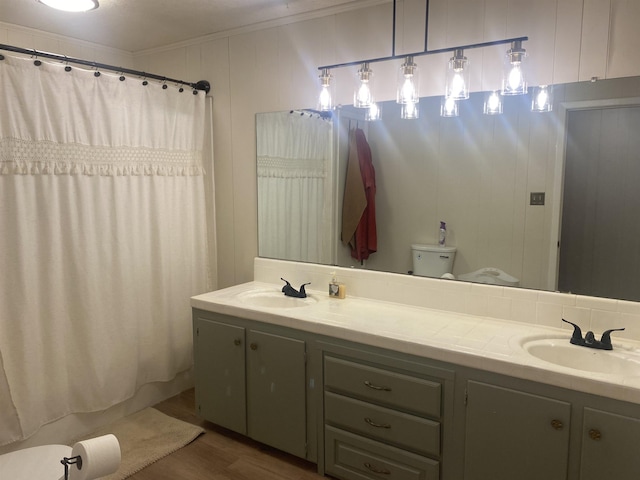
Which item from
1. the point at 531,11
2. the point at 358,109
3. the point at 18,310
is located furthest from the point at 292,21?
the point at 18,310

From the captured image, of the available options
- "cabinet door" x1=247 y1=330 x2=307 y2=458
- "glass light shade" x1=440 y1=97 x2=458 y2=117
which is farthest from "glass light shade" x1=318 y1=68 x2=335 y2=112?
"cabinet door" x1=247 y1=330 x2=307 y2=458

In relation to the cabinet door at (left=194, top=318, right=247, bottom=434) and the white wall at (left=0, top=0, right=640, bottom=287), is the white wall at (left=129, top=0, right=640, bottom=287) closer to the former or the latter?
the white wall at (left=0, top=0, right=640, bottom=287)

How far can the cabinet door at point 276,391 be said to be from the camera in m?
2.35

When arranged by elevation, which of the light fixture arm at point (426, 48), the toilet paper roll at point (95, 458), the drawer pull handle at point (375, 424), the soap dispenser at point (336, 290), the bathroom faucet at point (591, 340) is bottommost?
the drawer pull handle at point (375, 424)

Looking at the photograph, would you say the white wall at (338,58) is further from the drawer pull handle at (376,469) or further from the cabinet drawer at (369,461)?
the drawer pull handle at (376,469)

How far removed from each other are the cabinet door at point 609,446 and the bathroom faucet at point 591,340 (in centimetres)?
38

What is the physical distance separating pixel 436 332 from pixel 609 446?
28.9 inches

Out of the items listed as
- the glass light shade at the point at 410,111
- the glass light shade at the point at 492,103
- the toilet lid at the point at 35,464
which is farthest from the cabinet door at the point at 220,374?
the glass light shade at the point at 492,103

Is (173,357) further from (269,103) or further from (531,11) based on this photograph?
(531,11)

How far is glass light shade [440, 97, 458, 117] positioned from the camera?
2326 mm

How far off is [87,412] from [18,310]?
0.75 meters

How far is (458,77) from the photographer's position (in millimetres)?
2207

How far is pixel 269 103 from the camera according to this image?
9.91ft

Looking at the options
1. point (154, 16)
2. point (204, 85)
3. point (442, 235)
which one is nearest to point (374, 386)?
point (442, 235)
